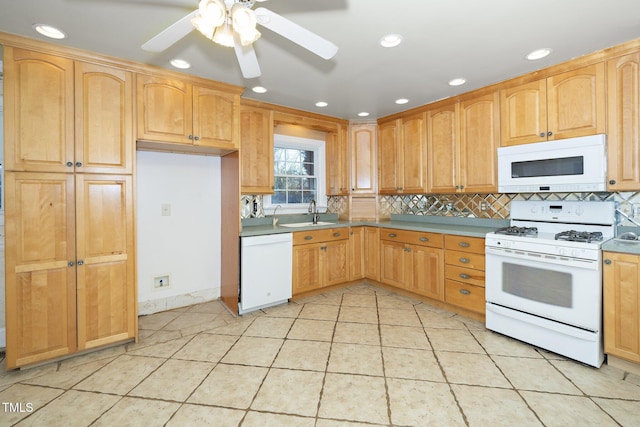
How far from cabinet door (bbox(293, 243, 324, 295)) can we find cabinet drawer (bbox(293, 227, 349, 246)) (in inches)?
2.3

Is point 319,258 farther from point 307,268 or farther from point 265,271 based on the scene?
point 265,271

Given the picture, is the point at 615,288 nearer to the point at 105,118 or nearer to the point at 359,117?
the point at 359,117

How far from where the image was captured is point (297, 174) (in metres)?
4.13

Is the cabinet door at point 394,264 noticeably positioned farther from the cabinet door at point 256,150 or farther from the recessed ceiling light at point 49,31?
the recessed ceiling light at point 49,31

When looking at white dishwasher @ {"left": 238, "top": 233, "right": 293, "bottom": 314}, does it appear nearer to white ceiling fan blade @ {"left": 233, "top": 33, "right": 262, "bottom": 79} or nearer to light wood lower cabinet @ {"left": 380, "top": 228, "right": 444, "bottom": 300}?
light wood lower cabinet @ {"left": 380, "top": 228, "right": 444, "bottom": 300}

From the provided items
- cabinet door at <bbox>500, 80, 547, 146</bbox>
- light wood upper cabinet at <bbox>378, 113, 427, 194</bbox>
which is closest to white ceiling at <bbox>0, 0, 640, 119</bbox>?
cabinet door at <bbox>500, 80, 547, 146</bbox>

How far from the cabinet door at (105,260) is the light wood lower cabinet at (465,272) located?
290cm

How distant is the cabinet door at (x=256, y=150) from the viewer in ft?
10.8

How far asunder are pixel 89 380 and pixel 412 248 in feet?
10.00

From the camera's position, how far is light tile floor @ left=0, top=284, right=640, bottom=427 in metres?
1.64

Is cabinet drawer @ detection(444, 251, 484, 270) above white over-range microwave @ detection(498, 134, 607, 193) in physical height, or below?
below

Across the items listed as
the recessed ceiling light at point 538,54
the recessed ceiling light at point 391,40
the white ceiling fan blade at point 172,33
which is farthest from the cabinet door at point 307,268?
the recessed ceiling light at point 538,54

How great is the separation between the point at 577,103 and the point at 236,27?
2.69 metres

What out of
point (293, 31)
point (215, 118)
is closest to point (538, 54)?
point (293, 31)
